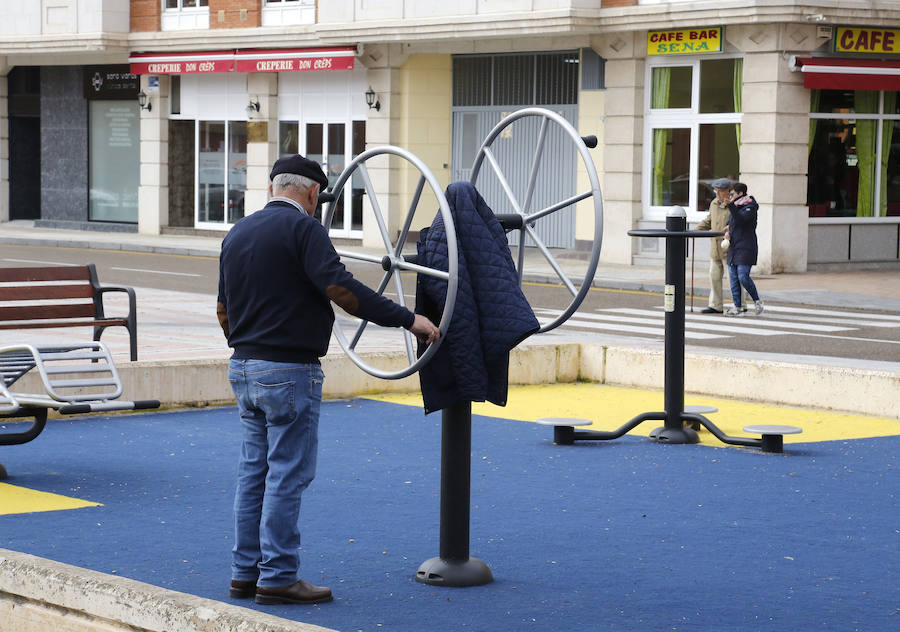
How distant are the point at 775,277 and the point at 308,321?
1924cm

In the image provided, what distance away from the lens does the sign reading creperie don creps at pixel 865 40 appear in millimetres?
24922

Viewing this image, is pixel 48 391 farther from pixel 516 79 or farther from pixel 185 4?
pixel 185 4

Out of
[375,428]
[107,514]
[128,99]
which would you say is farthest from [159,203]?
[107,514]

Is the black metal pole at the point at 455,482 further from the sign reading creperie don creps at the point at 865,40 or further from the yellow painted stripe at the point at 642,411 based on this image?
the sign reading creperie don creps at the point at 865,40

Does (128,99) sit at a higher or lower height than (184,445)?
higher

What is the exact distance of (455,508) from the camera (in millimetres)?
6113

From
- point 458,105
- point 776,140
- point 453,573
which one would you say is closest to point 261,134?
point 458,105

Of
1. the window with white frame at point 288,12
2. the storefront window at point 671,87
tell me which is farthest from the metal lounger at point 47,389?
the window with white frame at point 288,12

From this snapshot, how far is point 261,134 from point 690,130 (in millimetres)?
10286

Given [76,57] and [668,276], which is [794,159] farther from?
[76,57]

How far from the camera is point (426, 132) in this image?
31.0 m

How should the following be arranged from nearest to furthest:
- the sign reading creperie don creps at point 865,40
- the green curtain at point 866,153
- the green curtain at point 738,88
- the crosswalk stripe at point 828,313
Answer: the crosswalk stripe at point 828,313
the sign reading creperie don creps at point 865,40
the green curtain at point 738,88
the green curtain at point 866,153

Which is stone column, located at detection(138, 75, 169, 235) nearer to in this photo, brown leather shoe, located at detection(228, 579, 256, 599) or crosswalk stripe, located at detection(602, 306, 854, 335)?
crosswalk stripe, located at detection(602, 306, 854, 335)

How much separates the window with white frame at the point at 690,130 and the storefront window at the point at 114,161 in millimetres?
14077
